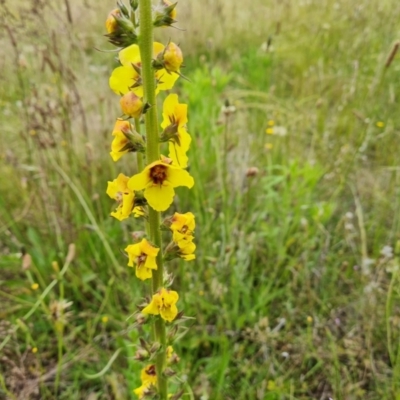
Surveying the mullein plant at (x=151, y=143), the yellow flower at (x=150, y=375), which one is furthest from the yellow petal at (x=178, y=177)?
the yellow flower at (x=150, y=375)

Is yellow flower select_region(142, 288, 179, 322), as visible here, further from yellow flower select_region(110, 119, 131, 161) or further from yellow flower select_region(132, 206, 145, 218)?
yellow flower select_region(110, 119, 131, 161)

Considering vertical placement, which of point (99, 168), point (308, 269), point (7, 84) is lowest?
point (308, 269)

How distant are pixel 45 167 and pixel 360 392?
6.13ft

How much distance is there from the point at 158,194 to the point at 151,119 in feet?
0.53

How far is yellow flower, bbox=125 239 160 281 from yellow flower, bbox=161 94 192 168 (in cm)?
21

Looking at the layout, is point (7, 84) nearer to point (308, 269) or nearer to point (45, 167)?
point (45, 167)

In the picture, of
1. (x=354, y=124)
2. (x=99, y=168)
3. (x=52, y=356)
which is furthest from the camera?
(x=354, y=124)

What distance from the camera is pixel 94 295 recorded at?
88.7 inches

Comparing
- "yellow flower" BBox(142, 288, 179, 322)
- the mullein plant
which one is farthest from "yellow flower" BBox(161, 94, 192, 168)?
"yellow flower" BBox(142, 288, 179, 322)

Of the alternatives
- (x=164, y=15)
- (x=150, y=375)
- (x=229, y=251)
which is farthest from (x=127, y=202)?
(x=229, y=251)

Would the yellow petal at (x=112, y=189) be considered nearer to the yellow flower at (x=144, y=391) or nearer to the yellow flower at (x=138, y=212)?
the yellow flower at (x=138, y=212)

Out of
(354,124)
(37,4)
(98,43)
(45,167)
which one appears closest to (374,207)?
(354,124)

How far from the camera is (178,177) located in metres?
0.99

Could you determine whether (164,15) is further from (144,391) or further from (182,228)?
(144,391)
